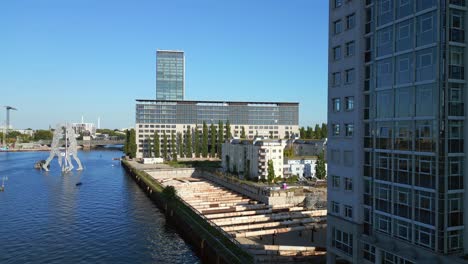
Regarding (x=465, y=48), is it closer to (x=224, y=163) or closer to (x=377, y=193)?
(x=377, y=193)

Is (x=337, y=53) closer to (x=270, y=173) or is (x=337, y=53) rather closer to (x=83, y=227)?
(x=83, y=227)

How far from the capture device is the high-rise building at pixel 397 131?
70.3ft

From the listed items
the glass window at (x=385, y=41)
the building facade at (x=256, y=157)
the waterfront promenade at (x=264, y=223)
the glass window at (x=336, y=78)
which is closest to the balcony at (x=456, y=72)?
the glass window at (x=385, y=41)

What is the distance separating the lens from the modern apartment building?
569 feet

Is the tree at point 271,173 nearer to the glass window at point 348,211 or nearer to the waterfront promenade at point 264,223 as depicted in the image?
the waterfront promenade at point 264,223

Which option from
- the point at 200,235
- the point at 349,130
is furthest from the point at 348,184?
the point at 200,235

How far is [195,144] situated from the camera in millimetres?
154875

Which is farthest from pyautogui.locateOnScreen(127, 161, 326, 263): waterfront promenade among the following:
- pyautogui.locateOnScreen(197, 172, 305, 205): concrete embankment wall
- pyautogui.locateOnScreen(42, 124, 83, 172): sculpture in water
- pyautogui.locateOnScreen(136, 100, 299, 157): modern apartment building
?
pyautogui.locateOnScreen(136, 100, 299, 157): modern apartment building

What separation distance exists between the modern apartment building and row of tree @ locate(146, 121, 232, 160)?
5737 millimetres

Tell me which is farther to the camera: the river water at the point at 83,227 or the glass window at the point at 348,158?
the river water at the point at 83,227

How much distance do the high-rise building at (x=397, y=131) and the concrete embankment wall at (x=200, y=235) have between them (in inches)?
420

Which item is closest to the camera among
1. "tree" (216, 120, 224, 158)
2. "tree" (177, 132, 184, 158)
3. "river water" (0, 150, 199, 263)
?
"river water" (0, 150, 199, 263)

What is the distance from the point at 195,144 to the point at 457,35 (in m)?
136

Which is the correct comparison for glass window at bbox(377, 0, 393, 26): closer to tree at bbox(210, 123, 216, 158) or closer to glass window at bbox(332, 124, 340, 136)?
glass window at bbox(332, 124, 340, 136)
